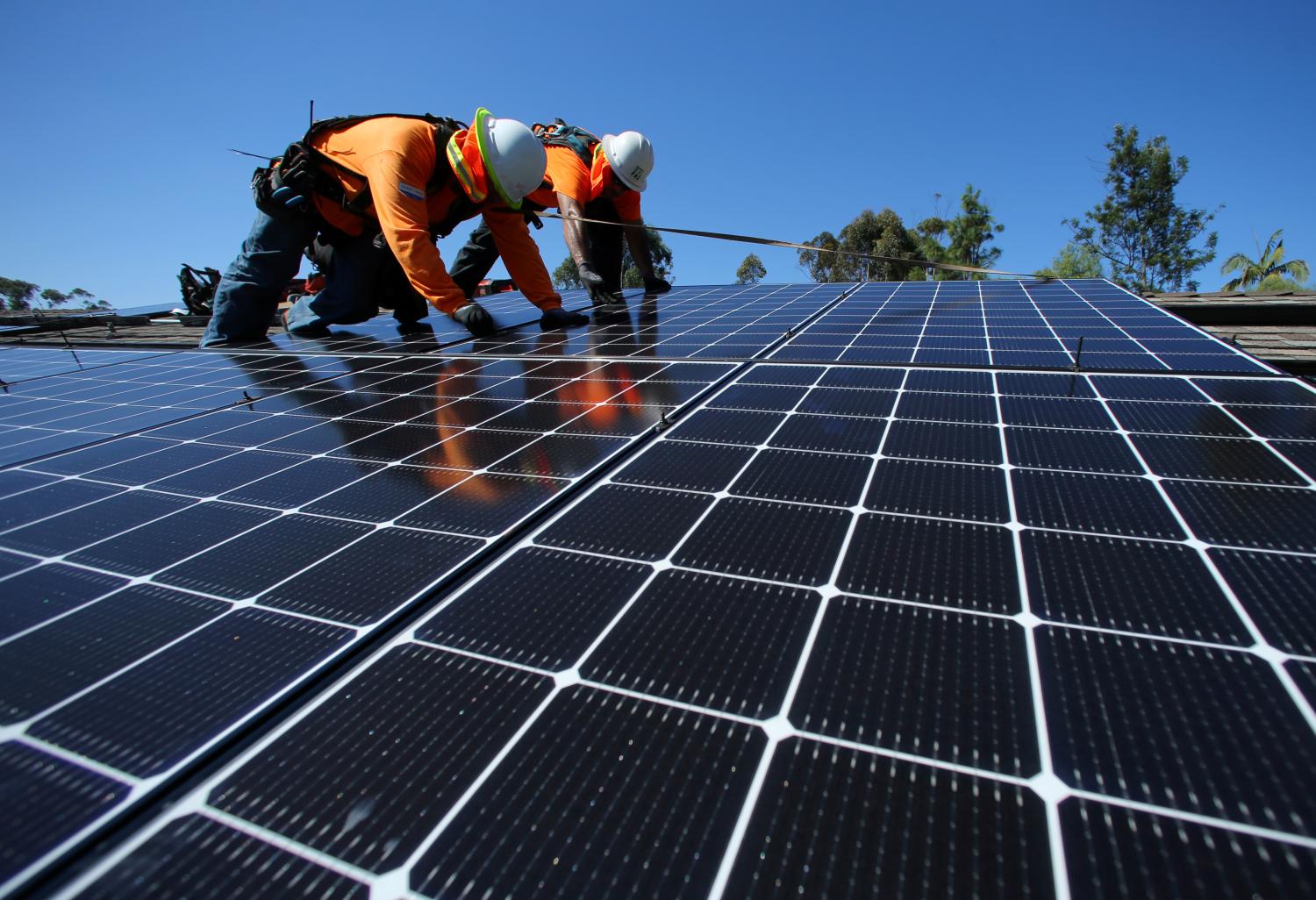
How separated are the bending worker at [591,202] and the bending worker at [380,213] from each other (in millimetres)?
1560

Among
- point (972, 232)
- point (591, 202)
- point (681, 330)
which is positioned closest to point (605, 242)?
point (591, 202)

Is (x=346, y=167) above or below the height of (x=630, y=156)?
below

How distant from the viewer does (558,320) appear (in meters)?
8.17

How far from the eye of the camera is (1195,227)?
32.7m

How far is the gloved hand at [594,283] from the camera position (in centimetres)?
1037

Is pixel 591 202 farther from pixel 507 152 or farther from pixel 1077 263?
pixel 1077 263

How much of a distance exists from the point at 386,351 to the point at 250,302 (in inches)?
139

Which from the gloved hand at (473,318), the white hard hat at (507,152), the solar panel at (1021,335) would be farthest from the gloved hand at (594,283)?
the solar panel at (1021,335)

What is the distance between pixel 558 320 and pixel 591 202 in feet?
13.4

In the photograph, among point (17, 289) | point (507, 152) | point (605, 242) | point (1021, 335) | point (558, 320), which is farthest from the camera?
point (17, 289)

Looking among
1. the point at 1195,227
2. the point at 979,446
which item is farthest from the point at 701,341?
the point at 1195,227

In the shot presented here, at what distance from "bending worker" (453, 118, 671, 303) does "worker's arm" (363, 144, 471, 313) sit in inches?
101

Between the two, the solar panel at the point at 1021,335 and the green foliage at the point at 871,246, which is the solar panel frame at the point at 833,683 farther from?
the green foliage at the point at 871,246

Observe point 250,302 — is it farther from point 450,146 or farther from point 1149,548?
point 1149,548
